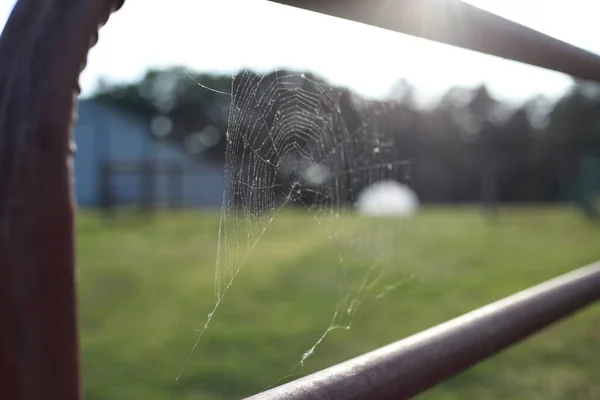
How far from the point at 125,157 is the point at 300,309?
58.4 feet

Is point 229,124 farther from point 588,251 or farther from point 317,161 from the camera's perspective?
point 588,251

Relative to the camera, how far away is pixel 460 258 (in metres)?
6.42

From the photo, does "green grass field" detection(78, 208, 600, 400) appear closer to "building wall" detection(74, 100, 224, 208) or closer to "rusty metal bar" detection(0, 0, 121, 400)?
"rusty metal bar" detection(0, 0, 121, 400)

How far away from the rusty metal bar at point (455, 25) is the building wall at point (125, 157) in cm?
1413

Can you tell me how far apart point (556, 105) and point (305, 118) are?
20986mm

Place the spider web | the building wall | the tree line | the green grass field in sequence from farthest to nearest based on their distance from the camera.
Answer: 1. the building wall
2. the tree line
3. the green grass field
4. the spider web

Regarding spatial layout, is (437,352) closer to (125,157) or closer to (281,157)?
(281,157)

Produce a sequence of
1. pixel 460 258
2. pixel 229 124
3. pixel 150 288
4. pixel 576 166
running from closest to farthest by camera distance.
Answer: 1. pixel 229 124
2. pixel 150 288
3. pixel 460 258
4. pixel 576 166

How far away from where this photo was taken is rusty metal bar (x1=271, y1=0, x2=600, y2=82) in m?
0.47

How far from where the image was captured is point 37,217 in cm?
24

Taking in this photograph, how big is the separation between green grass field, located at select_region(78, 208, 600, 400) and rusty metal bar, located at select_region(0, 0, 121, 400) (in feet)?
1.66

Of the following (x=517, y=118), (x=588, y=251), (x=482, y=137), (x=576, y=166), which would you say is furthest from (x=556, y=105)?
(x=588, y=251)

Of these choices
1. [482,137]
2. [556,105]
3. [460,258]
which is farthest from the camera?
[556,105]

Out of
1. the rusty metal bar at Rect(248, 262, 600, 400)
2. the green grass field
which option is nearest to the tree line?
the green grass field
